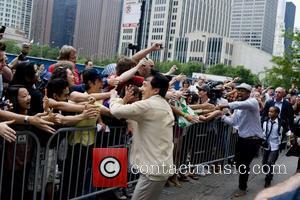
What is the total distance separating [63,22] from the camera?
Answer: 527 ft

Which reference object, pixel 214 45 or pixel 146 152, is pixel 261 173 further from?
pixel 214 45

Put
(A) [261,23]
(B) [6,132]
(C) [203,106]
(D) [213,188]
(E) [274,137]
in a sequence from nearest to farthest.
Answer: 1. (B) [6,132]
2. (D) [213,188]
3. (C) [203,106]
4. (E) [274,137]
5. (A) [261,23]

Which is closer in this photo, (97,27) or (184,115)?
(184,115)

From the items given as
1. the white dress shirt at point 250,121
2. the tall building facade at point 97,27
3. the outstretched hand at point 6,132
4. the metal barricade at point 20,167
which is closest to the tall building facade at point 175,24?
the tall building facade at point 97,27

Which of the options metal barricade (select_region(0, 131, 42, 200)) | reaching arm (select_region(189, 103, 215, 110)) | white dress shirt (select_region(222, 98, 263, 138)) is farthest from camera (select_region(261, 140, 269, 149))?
metal barricade (select_region(0, 131, 42, 200))

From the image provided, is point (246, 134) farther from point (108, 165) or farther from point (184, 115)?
point (108, 165)

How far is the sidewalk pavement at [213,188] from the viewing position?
6.70 metres

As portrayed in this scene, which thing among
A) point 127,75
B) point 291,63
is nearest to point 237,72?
point 291,63

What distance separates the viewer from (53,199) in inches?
191

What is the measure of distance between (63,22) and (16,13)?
61.6 feet

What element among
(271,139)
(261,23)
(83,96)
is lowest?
(271,139)

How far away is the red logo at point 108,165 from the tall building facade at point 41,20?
15121cm

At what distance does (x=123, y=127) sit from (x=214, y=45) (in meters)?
127

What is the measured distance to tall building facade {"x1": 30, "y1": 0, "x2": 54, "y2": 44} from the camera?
150375 millimetres
